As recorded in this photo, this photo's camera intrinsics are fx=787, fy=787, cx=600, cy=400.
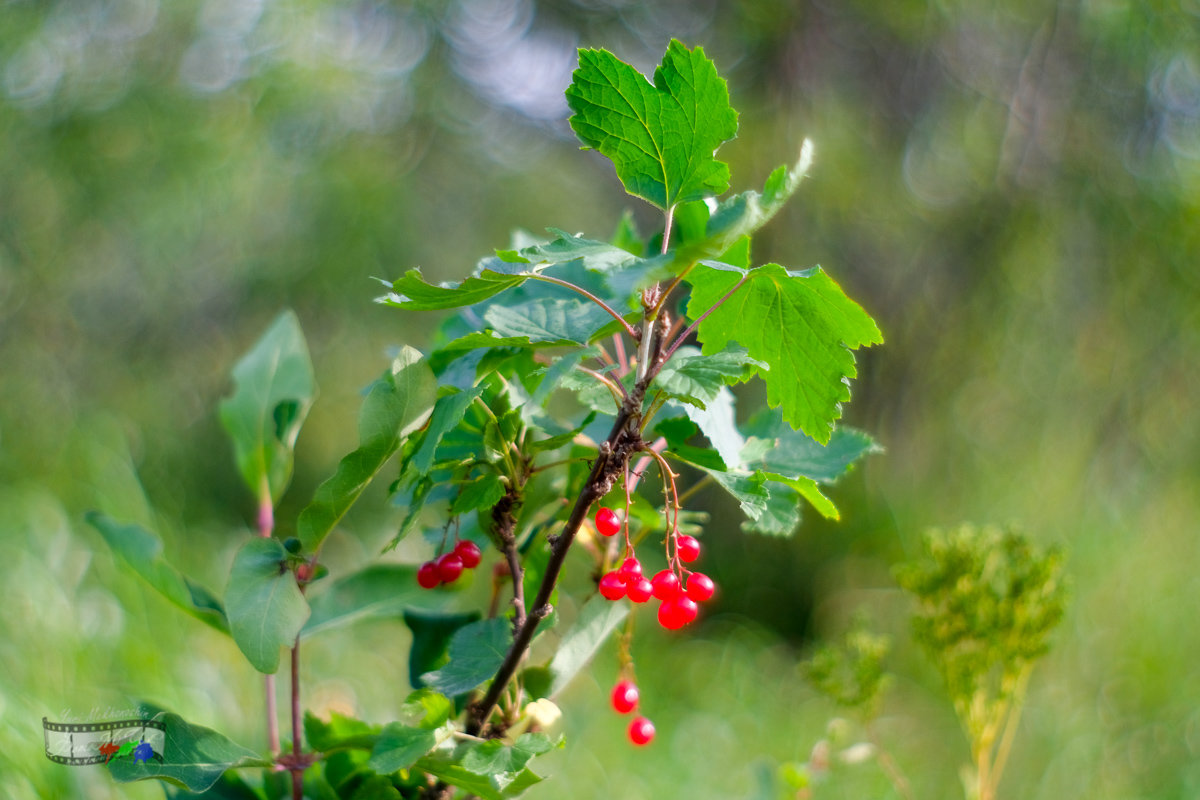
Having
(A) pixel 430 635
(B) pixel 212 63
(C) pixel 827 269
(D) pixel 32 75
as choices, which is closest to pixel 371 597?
(A) pixel 430 635

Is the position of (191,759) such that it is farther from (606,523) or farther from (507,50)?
(507,50)

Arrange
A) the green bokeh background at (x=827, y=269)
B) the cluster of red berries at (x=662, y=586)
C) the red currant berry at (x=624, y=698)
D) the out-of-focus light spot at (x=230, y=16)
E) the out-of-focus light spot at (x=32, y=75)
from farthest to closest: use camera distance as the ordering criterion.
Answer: the out-of-focus light spot at (x=230, y=16) < the out-of-focus light spot at (x=32, y=75) < the green bokeh background at (x=827, y=269) < the red currant berry at (x=624, y=698) < the cluster of red berries at (x=662, y=586)

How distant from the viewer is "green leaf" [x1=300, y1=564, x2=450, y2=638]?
46cm

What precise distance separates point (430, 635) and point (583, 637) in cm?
10

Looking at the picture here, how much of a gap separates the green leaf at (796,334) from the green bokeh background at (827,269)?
4.12ft

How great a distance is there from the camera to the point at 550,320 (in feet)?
1.20

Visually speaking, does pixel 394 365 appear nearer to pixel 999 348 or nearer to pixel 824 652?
pixel 824 652

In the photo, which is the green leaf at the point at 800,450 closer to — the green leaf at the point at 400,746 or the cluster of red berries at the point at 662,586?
the cluster of red berries at the point at 662,586

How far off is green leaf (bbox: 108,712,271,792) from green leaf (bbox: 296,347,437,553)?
0.11 m

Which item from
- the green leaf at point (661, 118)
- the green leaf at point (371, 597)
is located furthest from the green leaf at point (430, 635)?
the green leaf at point (661, 118)

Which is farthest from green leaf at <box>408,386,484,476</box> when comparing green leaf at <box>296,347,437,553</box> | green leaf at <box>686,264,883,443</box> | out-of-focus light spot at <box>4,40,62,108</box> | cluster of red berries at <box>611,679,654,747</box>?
out-of-focus light spot at <box>4,40,62,108</box>

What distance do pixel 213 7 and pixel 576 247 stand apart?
9.37 ft

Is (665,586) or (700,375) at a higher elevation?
(700,375)

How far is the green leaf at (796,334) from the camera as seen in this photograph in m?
0.33
